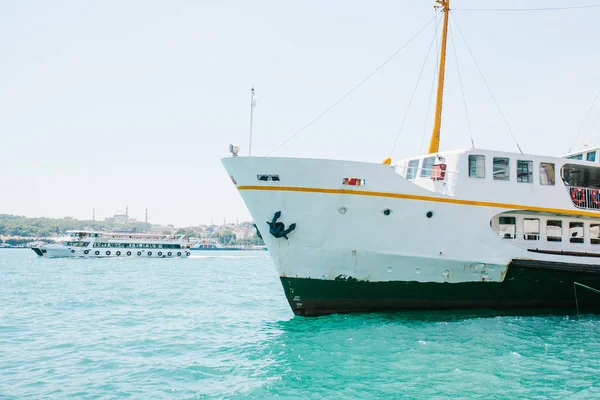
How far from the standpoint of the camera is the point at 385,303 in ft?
46.3

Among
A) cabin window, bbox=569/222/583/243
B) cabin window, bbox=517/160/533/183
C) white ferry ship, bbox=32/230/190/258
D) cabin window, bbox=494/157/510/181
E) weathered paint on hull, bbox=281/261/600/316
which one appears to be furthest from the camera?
white ferry ship, bbox=32/230/190/258

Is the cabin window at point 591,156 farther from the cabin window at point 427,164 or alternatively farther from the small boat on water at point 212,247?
the small boat on water at point 212,247

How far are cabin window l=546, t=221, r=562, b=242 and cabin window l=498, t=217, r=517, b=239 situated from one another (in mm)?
1378

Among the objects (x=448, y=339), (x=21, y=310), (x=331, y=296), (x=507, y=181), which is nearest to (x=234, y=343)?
(x=331, y=296)

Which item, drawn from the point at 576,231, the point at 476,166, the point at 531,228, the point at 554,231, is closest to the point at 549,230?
the point at 554,231

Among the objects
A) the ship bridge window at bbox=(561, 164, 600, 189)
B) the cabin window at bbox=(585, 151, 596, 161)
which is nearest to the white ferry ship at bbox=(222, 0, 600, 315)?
the ship bridge window at bbox=(561, 164, 600, 189)

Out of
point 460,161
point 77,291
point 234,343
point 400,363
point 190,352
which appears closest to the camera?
point 400,363

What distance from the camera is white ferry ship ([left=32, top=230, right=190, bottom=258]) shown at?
2596 inches

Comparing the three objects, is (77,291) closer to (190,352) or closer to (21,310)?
(21,310)

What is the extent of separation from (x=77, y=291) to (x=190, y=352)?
17277mm

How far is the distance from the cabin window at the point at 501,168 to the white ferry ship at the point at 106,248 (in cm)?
6258

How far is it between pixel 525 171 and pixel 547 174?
890 millimetres

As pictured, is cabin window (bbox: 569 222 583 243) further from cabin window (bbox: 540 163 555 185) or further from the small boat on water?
the small boat on water

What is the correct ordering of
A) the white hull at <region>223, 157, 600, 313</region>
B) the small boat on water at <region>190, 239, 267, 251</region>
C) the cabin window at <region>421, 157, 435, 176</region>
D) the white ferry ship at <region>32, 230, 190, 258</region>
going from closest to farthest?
the white hull at <region>223, 157, 600, 313</region>, the cabin window at <region>421, 157, 435, 176</region>, the white ferry ship at <region>32, 230, 190, 258</region>, the small boat on water at <region>190, 239, 267, 251</region>
